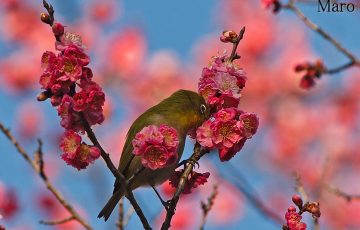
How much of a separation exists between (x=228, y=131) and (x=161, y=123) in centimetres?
139

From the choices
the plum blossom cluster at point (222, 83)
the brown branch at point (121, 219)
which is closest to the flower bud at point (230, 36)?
the plum blossom cluster at point (222, 83)

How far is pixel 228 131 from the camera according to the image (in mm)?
2875

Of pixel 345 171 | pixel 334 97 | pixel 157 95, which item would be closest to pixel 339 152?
pixel 345 171

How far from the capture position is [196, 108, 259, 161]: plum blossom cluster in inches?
113

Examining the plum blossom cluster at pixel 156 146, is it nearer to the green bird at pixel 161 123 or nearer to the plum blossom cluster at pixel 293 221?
the plum blossom cluster at pixel 293 221

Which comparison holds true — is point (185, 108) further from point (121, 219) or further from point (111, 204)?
point (121, 219)

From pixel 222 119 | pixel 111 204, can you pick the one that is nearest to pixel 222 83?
pixel 222 119

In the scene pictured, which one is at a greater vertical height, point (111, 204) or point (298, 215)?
point (111, 204)

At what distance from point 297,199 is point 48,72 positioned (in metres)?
1.17

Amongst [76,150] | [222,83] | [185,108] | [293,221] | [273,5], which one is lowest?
[293,221]

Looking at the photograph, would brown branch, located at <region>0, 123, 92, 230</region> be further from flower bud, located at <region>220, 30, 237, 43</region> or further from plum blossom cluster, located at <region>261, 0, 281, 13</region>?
plum blossom cluster, located at <region>261, 0, 281, 13</region>

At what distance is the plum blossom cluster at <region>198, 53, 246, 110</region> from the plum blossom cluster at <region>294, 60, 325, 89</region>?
1.80 meters

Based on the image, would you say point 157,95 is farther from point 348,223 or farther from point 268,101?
point 268,101

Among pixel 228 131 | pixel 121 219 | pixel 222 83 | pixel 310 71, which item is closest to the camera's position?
pixel 228 131
